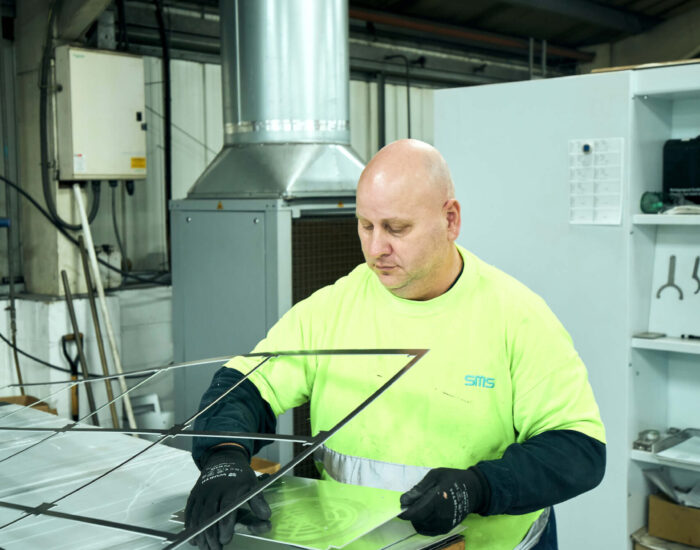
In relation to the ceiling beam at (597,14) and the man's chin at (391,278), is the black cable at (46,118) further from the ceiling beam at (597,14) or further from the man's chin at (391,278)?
the ceiling beam at (597,14)

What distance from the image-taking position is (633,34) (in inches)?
274

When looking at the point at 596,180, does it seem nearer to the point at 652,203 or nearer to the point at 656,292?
the point at 652,203

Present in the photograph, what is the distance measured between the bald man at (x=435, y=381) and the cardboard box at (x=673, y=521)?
3.77ft

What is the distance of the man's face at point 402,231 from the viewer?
4.25 ft

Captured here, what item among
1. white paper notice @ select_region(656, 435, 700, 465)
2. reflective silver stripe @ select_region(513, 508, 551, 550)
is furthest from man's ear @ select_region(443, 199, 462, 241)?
white paper notice @ select_region(656, 435, 700, 465)

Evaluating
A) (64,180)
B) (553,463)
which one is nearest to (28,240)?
(64,180)

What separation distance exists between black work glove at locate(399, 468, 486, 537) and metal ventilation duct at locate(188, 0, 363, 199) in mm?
1701

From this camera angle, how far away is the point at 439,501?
1.02m

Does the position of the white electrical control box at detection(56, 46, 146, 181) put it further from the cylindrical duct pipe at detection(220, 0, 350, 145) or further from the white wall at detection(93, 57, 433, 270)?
the cylindrical duct pipe at detection(220, 0, 350, 145)

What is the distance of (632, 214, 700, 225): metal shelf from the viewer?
225 cm

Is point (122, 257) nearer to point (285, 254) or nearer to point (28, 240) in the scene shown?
point (28, 240)

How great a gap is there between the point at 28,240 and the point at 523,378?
312 cm

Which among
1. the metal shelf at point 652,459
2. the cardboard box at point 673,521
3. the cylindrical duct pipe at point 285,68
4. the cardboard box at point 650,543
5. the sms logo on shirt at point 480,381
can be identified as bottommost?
the cardboard box at point 650,543

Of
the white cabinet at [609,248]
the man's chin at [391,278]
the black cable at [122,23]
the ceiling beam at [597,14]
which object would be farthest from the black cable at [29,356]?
the ceiling beam at [597,14]
